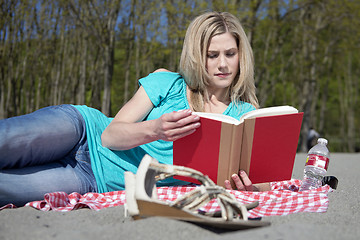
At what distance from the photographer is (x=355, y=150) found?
2272 cm

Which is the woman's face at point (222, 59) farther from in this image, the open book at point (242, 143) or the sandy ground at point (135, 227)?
the sandy ground at point (135, 227)

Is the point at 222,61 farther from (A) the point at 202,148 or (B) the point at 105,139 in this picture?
(B) the point at 105,139

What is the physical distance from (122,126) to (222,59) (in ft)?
3.12

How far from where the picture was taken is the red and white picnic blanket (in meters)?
2.31

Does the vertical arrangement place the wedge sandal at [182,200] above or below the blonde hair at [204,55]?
below

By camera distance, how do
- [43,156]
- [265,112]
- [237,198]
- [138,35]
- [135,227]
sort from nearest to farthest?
[135,227]
[265,112]
[237,198]
[43,156]
[138,35]

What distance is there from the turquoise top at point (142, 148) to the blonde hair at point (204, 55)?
113 mm

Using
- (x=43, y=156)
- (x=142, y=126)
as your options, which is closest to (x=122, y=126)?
(x=142, y=126)

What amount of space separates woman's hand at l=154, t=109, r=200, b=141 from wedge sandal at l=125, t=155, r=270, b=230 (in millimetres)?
358

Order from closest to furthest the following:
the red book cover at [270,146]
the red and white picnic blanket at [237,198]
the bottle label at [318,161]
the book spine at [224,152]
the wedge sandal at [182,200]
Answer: the wedge sandal at [182,200] → the book spine at [224,152] → the red book cover at [270,146] → the red and white picnic blanket at [237,198] → the bottle label at [318,161]

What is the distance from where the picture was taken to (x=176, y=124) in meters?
2.00

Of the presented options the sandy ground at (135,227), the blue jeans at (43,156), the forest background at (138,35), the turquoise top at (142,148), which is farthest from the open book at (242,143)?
the forest background at (138,35)

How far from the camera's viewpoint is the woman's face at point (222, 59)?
2760 mm

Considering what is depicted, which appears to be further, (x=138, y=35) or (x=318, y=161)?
(x=138, y=35)
